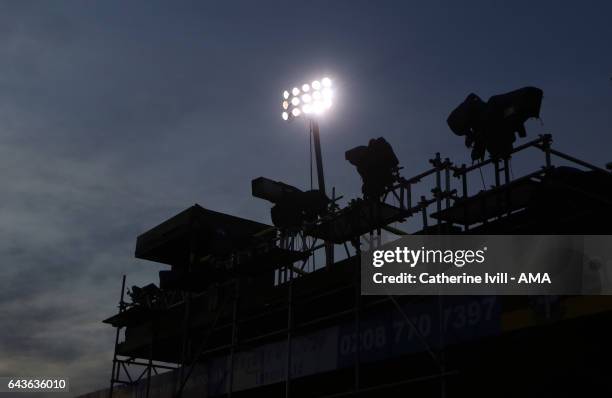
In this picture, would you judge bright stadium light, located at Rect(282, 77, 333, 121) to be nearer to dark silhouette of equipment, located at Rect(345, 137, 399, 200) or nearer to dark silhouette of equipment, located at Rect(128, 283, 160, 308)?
dark silhouette of equipment, located at Rect(128, 283, 160, 308)

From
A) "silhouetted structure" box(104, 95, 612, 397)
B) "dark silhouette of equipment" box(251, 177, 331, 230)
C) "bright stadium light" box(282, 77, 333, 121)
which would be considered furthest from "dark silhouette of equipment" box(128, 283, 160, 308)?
"bright stadium light" box(282, 77, 333, 121)

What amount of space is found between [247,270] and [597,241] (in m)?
10.4

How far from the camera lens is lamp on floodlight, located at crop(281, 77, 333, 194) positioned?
30.6 m

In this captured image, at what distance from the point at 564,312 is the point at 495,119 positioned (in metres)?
4.82

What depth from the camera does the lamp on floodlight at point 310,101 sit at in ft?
100

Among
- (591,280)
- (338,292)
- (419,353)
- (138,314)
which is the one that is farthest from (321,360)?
(138,314)

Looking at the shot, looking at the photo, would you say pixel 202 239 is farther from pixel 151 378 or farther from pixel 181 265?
pixel 151 378

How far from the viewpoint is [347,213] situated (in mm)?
20359

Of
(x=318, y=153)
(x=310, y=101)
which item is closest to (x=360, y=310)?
(x=318, y=153)

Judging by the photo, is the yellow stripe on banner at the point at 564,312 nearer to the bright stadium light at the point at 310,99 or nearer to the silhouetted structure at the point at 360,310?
the silhouetted structure at the point at 360,310

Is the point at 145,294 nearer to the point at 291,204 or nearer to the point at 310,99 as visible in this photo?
the point at 291,204

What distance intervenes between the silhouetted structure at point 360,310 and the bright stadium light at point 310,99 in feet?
17.2

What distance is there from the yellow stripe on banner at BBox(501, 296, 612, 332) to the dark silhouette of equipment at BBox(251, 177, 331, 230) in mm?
8283

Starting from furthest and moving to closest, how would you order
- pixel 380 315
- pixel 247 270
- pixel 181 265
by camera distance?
pixel 181 265
pixel 247 270
pixel 380 315
